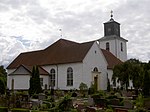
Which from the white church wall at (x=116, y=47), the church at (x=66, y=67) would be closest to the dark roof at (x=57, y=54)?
the church at (x=66, y=67)

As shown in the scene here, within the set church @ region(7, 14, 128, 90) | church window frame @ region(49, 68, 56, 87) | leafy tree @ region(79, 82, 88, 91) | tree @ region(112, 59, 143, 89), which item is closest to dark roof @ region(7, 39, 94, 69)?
church @ region(7, 14, 128, 90)

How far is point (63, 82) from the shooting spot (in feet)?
137

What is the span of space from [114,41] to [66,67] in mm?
17422

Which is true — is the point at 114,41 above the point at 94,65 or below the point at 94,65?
above

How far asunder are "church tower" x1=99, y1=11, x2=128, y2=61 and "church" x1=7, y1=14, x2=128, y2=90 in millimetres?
7868

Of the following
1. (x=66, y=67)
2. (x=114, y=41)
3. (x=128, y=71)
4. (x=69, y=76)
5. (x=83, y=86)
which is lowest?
(x=83, y=86)

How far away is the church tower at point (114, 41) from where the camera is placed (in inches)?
2197

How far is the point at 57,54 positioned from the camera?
1738 inches

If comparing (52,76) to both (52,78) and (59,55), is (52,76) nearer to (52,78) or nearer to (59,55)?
(52,78)

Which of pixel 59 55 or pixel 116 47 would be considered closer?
pixel 59 55

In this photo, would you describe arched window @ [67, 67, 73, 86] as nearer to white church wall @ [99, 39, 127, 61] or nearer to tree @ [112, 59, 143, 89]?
tree @ [112, 59, 143, 89]

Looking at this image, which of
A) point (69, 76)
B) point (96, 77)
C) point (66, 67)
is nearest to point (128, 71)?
point (96, 77)

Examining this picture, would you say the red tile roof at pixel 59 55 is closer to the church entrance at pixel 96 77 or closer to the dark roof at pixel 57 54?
the dark roof at pixel 57 54

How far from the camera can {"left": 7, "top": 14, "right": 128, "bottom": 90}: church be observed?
40.3m
